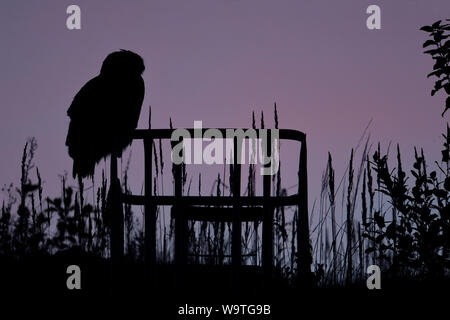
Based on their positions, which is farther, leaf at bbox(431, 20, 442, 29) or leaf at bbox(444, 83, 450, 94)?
leaf at bbox(431, 20, 442, 29)

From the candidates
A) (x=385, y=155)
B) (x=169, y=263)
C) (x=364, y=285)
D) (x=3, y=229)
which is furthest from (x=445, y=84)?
(x=3, y=229)

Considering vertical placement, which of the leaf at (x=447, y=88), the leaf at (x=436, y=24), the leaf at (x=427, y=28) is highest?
the leaf at (x=436, y=24)

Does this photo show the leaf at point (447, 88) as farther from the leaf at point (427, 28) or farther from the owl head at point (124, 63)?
the owl head at point (124, 63)

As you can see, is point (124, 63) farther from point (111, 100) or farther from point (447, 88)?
point (447, 88)

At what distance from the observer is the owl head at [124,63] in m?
4.29

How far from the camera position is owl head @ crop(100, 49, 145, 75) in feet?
14.1

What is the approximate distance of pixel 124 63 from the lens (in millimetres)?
4285

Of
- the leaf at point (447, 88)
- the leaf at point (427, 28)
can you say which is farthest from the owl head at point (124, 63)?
the leaf at point (447, 88)

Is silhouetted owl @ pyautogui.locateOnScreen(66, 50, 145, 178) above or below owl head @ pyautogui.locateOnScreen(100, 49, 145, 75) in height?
below

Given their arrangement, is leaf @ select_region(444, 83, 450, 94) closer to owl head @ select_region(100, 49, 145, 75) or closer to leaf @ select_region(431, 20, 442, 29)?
leaf @ select_region(431, 20, 442, 29)

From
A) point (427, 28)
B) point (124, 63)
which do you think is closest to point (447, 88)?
point (427, 28)

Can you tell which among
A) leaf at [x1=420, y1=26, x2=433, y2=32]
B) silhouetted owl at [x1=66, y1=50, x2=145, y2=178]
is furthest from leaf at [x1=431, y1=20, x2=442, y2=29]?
silhouetted owl at [x1=66, y1=50, x2=145, y2=178]

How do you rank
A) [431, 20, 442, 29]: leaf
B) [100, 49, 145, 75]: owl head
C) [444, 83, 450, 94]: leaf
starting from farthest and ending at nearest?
[100, 49, 145, 75]: owl head < [431, 20, 442, 29]: leaf < [444, 83, 450, 94]: leaf
